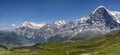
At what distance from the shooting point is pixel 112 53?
6806 centimetres

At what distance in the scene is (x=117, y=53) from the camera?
6625 centimetres

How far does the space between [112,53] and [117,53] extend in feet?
6.63
